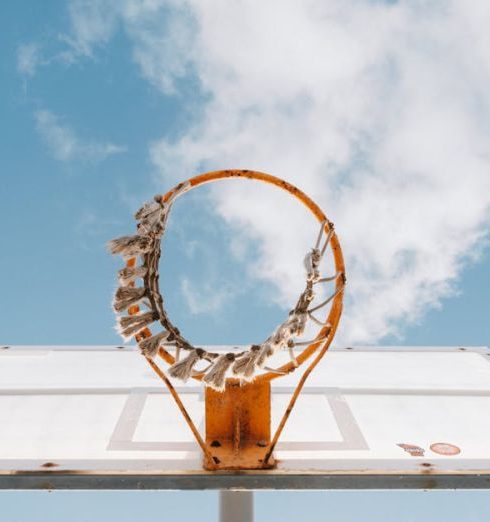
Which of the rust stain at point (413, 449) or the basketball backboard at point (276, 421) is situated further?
the rust stain at point (413, 449)

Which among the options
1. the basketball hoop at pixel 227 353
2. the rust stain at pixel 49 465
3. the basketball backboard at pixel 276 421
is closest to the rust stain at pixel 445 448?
the basketball backboard at pixel 276 421

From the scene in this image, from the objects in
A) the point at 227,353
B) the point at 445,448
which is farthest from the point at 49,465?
the point at 445,448

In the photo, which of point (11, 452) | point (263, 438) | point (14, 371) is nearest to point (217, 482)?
point (263, 438)

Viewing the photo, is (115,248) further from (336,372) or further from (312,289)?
(336,372)

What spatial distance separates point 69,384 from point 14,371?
14.2 inches

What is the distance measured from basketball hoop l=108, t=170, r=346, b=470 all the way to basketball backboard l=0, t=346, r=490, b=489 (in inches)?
3.8

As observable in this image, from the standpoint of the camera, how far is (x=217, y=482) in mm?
1816
